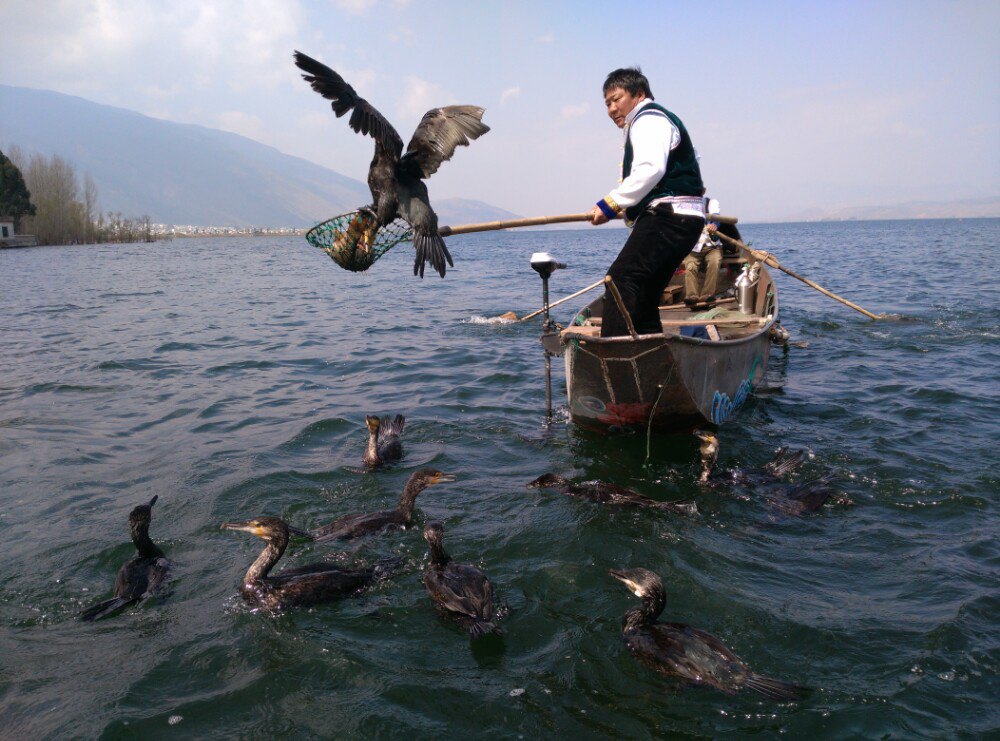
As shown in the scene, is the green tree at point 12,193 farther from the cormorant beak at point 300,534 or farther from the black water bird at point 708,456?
the black water bird at point 708,456

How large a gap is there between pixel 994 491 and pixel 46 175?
7975 cm

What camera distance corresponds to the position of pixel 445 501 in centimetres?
601

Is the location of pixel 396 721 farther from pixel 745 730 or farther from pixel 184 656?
pixel 745 730

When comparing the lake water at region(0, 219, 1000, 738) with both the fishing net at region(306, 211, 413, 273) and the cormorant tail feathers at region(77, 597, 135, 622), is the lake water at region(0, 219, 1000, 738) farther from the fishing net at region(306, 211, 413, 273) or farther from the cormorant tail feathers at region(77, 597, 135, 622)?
the fishing net at region(306, 211, 413, 273)

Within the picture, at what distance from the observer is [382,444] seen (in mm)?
6992

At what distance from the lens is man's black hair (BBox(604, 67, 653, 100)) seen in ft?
19.5

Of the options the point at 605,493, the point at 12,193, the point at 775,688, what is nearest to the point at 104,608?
the point at 605,493

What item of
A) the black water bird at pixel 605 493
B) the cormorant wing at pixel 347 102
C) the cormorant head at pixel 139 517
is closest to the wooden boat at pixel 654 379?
the black water bird at pixel 605 493

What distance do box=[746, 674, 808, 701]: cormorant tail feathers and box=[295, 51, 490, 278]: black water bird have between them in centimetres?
385

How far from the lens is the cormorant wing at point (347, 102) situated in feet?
18.1

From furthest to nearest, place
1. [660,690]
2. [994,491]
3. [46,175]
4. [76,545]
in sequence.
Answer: [46,175] → [994,491] → [76,545] → [660,690]

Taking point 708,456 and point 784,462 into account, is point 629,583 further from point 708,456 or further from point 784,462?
point 784,462

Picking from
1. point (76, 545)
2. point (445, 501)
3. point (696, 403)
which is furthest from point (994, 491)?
point (76, 545)

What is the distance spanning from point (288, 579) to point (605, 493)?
2.74m
